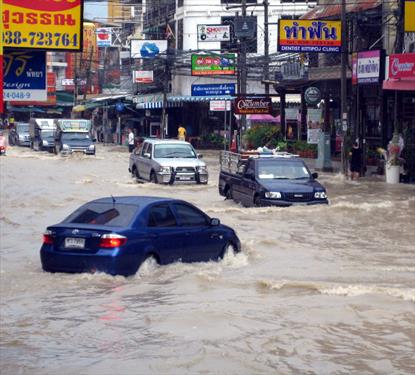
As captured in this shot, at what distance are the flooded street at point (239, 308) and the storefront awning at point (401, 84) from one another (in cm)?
1050

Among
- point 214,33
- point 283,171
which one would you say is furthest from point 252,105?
point 283,171

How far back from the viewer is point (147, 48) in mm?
71812

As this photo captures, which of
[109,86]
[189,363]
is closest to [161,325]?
[189,363]

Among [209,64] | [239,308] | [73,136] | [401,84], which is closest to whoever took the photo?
[239,308]

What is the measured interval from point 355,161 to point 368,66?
3.59 meters

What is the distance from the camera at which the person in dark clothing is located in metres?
38.2

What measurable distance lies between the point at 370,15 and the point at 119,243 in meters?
29.8

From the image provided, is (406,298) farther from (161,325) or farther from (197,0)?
(197,0)

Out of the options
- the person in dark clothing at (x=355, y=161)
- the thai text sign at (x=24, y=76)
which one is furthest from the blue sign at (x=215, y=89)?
the thai text sign at (x=24, y=76)

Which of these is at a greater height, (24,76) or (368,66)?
(368,66)

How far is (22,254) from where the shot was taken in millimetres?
20141

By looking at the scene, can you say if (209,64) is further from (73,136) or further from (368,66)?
(368,66)

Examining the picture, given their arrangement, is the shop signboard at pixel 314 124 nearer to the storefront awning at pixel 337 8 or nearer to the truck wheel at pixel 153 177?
the storefront awning at pixel 337 8

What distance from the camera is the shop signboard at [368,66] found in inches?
1467
